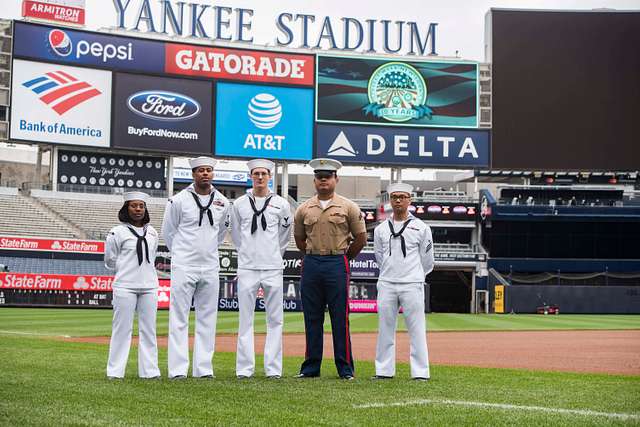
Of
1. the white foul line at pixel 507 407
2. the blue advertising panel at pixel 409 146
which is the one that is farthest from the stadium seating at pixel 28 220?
the white foul line at pixel 507 407

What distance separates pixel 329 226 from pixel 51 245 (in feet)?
107

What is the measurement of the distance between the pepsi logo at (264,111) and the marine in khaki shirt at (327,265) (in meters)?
37.0

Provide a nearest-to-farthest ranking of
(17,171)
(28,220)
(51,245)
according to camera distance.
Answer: (51,245) → (28,220) → (17,171)

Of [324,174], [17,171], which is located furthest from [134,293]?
[17,171]

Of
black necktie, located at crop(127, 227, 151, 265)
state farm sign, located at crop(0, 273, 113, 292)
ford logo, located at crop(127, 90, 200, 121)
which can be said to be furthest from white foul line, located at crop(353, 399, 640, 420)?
ford logo, located at crop(127, 90, 200, 121)

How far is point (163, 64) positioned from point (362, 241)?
3754 cm

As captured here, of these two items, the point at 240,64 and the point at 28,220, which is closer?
the point at 28,220

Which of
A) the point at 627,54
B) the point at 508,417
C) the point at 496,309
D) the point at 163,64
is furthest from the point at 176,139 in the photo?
the point at 508,417

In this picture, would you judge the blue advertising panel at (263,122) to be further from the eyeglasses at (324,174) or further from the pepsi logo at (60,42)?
the eyeglasses at (324,174)

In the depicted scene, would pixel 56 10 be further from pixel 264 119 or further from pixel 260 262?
pixel 260 262

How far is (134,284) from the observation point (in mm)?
9602

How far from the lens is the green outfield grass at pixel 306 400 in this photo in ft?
21.1

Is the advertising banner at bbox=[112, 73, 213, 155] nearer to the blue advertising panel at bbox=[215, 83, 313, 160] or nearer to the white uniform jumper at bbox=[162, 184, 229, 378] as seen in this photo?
the blue advertising panel at bbox=[215, 83, 313, 160]

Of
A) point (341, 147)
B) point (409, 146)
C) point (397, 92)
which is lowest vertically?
point (341, 147)
